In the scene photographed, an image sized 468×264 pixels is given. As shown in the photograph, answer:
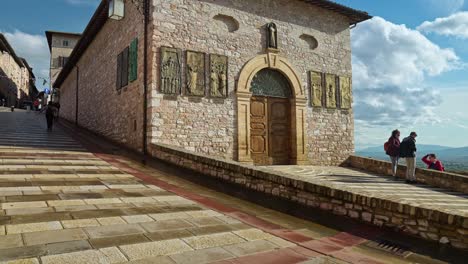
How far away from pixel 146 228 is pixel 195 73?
752 cm

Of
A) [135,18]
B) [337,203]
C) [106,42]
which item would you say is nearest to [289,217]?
[337,203]

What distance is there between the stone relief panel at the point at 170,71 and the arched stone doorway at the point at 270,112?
2231mm

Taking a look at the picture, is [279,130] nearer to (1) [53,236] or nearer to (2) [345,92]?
(2) [345,92]

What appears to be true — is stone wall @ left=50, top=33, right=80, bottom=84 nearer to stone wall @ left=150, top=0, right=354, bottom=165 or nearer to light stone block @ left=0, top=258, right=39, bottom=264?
stone wall @ left=150, top=0, right=354, bottom=165

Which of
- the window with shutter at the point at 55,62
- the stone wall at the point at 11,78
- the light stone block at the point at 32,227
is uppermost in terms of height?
the window with shutter at the point at 55,62

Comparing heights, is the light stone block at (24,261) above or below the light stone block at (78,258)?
above

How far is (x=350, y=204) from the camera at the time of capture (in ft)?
15.6

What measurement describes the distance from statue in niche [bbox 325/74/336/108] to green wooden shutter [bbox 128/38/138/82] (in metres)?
7.55

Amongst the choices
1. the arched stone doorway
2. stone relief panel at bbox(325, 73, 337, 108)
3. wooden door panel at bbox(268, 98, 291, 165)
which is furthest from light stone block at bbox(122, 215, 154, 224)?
stone relief panel at bbox(325, 73, 337, 108)

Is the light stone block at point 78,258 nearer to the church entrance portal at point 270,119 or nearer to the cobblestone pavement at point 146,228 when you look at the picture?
the cobblestone pavement at point 146,228

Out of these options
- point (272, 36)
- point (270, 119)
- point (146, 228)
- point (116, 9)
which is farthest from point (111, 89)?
point (146, 228)

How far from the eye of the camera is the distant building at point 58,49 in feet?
143

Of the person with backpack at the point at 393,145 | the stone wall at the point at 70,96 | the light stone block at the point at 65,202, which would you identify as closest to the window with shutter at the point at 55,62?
the stone wall at the point at 70,96

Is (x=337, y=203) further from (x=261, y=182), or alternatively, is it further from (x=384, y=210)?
(x=261, y=182)
